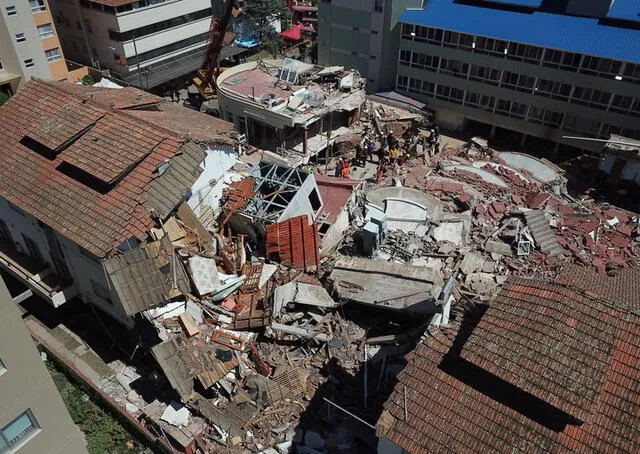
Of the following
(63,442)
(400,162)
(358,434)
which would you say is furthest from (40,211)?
(400,162)

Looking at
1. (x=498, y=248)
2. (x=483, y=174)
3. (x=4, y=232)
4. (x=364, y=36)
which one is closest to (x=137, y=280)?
(x=4, y=232)

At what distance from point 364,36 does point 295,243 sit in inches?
1075

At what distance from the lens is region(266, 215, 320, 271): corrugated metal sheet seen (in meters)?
24.9

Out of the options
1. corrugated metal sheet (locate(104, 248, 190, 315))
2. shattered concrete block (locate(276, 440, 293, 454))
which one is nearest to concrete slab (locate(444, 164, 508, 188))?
corrugated metal sheet (locate(104, 248, 190, 315))

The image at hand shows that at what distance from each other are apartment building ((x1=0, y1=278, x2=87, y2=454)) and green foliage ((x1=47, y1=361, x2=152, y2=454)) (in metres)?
6.01

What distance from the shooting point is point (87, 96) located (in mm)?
25047

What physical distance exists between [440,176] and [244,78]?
1676 centimetres

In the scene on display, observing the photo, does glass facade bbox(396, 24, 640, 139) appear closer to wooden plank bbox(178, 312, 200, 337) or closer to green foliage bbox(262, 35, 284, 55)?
green foliage bbox(262, 35, 284, 55)

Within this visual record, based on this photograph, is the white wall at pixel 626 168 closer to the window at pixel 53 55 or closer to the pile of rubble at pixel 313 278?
the pile of rubble at pixel 313 278

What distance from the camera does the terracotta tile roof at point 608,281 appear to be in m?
20.1

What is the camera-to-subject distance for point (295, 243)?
25047 mm

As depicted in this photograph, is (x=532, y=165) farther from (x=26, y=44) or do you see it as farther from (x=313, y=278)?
(x=26, y=44)

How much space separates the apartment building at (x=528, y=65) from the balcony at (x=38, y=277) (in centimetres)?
3202

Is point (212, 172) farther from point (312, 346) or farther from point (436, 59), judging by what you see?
point (436, 59)
